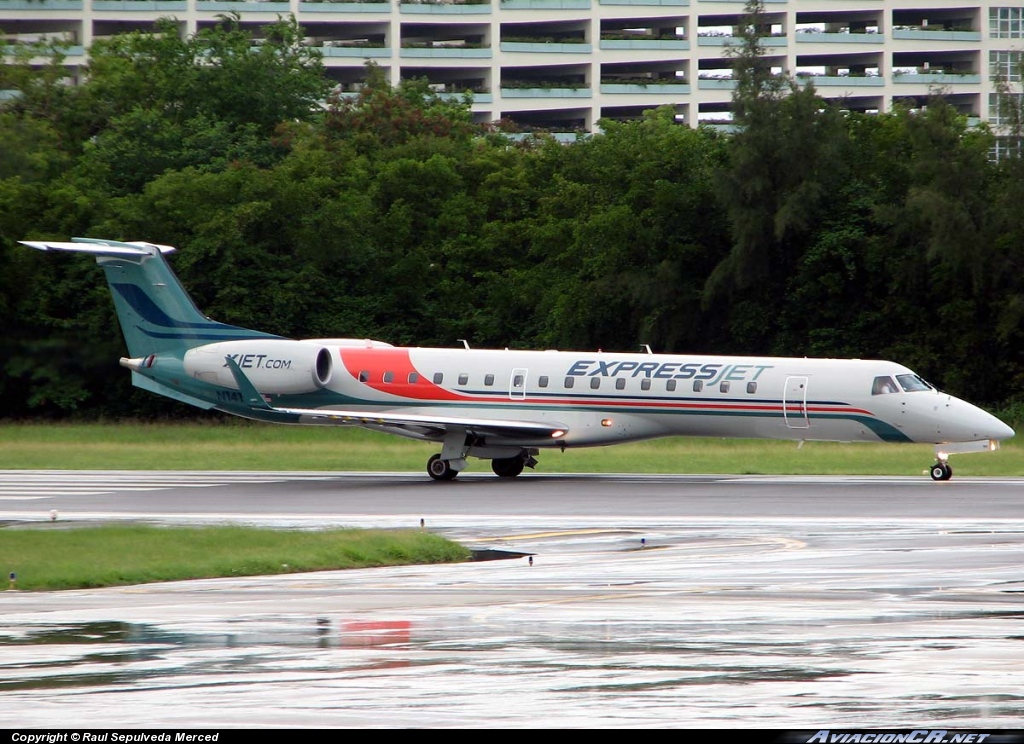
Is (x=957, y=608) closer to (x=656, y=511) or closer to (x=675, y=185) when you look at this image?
(x=656, y=511)

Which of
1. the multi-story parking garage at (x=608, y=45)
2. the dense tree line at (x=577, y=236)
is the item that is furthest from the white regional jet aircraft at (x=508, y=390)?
the multi-story parking garage at (x=608, y=45)

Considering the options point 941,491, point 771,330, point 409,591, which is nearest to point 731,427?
point 941,491

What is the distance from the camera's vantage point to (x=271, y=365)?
36656mm

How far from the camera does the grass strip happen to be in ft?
58.3

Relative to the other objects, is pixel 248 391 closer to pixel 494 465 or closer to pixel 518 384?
pixel 494 465

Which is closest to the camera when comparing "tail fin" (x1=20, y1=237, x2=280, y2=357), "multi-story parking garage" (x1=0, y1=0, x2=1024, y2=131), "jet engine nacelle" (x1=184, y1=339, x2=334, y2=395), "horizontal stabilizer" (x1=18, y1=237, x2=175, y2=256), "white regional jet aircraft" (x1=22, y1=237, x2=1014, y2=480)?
"white regional jet aircraft" (x1=22, y1=237, x2=1014, y2=480)

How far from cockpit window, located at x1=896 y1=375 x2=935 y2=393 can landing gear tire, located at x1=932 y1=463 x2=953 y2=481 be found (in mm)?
1586

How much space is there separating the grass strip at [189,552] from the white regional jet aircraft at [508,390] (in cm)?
1205

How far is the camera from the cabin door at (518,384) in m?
34.7

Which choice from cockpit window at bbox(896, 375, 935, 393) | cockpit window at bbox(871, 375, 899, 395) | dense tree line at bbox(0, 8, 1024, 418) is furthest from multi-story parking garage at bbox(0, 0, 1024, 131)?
cockpit window at bbox(871, 375, 899, 395)

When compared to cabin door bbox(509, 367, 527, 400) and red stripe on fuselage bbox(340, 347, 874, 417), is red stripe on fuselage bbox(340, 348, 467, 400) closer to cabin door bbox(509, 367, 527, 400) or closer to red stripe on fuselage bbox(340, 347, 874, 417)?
red stripe on fuselage bbox(340, 347, 874, 417)

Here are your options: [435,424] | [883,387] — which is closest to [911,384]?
[883,387]

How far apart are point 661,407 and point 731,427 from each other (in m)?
1.51

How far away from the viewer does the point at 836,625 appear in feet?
43.0
